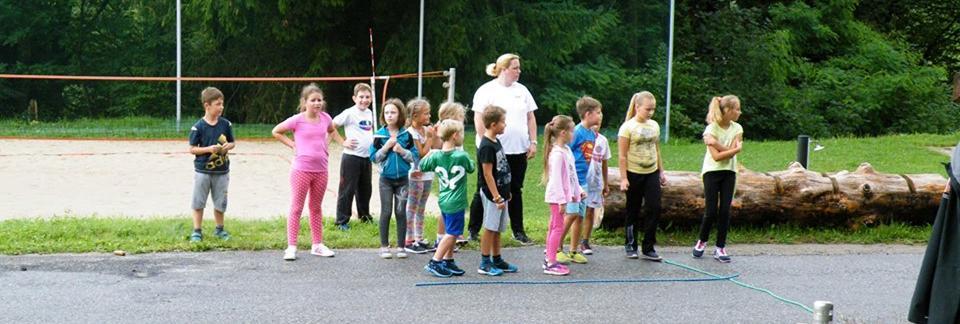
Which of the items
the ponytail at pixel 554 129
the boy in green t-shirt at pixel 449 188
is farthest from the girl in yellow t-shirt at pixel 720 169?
the boy in green t-shirt at pixel 449 188

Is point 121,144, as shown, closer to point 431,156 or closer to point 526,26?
point 526,26

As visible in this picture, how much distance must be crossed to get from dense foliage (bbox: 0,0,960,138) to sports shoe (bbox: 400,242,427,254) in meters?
13.5

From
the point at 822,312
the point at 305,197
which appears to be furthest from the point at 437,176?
the point at 822,312

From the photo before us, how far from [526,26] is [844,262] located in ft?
52.9

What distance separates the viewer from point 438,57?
75.4 feet

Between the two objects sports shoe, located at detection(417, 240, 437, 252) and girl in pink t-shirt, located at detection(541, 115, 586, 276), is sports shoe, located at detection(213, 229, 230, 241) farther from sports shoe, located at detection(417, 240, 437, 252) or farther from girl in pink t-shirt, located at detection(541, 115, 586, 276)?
girl in pink t-shirt, located at detection(541, 115, 586, 276)

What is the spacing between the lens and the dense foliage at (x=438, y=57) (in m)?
22.8

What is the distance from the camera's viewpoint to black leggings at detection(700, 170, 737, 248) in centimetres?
888

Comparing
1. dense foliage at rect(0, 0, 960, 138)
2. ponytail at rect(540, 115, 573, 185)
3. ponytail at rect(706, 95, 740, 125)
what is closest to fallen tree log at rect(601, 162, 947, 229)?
ponytail at rect(706, 95, 740, 125)

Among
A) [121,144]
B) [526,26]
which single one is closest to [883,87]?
[526,26]

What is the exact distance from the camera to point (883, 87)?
27.9 metres

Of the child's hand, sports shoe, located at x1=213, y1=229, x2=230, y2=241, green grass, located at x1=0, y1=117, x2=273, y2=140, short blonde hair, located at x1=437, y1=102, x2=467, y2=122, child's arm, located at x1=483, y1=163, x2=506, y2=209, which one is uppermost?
short blonde hair, located at x1=437, y1=102, x2=467, y2=122

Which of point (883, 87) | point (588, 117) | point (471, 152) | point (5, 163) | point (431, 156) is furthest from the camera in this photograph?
point (883, 87)

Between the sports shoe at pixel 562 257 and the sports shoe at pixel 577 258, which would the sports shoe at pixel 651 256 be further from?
the sports shoe at pixel 562 257
